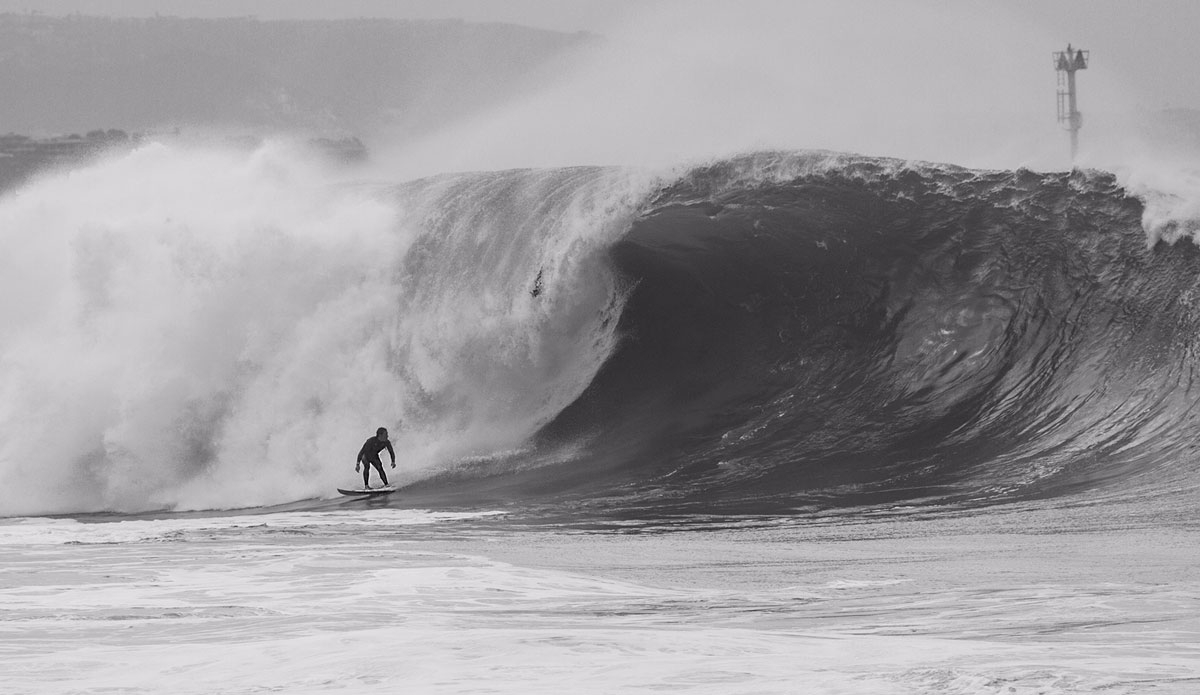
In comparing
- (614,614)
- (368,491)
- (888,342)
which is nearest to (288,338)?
(368,491)

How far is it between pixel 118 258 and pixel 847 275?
29.7 feet

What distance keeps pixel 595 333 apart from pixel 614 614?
33.0ft

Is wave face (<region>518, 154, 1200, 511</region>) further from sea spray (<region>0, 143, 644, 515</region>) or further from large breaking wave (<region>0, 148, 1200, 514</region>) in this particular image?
sea spray (<region>0, 143, 644, 515</region>)

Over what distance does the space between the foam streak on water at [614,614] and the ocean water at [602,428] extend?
0.13 feet

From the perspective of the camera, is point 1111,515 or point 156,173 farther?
point 156,173

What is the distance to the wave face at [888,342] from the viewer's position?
45.9 ft

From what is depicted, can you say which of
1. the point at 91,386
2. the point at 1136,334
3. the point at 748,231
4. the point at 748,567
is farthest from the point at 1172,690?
the point at 91,386

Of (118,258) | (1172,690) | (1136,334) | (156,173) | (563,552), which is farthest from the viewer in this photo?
(156,173)

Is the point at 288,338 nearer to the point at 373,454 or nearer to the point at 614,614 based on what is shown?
the point at 373,454

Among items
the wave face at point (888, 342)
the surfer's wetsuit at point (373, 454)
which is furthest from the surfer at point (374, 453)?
the wave face at point (888, 342)

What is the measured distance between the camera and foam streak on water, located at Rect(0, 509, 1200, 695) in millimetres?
6711

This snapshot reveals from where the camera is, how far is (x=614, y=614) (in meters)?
8.31

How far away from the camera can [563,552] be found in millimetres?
11000

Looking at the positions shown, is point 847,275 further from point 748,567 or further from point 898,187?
point 748,567
